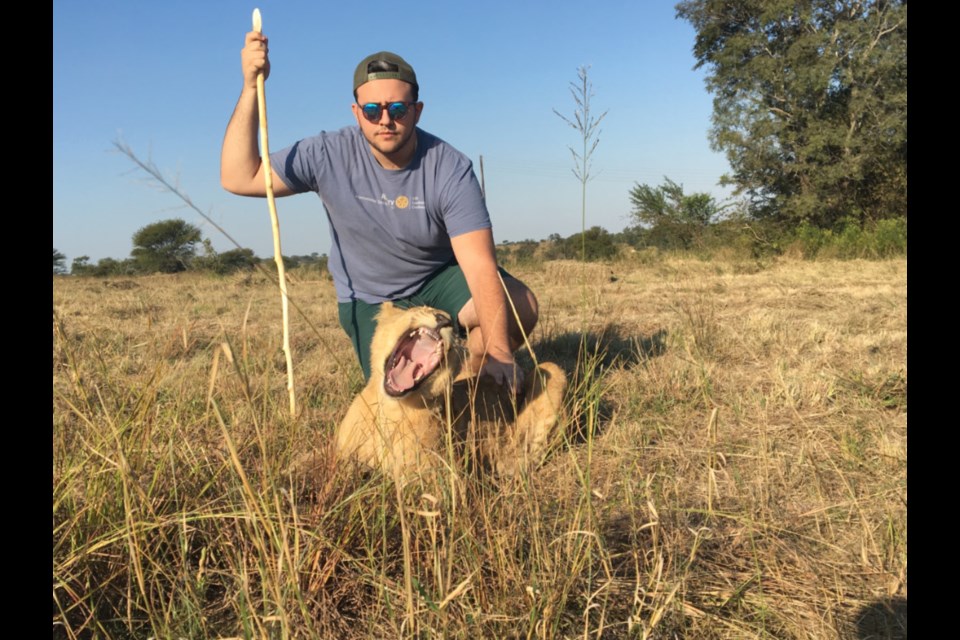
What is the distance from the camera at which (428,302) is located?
4.04m

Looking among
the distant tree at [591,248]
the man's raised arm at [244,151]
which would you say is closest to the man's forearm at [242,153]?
the man's raised arm at [244,151]

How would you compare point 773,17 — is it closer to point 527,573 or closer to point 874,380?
point 874,380

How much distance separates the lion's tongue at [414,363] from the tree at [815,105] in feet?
66.6

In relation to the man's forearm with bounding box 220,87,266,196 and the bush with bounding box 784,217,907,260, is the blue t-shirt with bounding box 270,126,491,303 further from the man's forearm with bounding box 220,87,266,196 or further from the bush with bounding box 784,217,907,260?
the bush with bounding box 784,217,907,260

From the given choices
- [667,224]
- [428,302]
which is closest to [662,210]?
[667,224]

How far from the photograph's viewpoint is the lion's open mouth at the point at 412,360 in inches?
101

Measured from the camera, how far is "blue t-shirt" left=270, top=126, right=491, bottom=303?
11.7 ft

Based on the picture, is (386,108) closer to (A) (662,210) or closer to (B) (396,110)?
(B) (396,110)

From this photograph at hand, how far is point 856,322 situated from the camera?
602 centimetres

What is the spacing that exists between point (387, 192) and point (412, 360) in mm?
1380

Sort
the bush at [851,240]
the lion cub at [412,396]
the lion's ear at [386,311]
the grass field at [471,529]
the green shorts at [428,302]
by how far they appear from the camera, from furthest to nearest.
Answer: the bush at [851,240], the green shorts at [428,302], the lion's ear at [386,311], the lion cub at [412,396], the grass field at [471,529]

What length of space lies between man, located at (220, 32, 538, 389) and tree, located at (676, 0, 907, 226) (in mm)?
19168

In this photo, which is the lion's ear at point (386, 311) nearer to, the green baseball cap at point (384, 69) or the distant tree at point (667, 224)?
the green baseball cap at point (384, 69)
